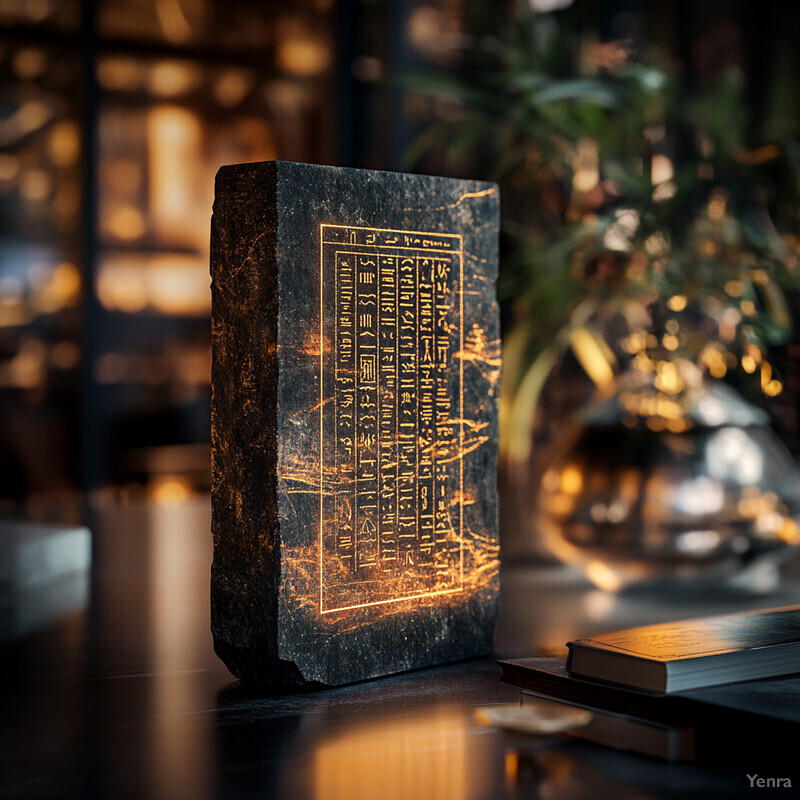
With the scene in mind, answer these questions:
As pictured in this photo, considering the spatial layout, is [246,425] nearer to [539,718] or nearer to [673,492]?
[539,718]

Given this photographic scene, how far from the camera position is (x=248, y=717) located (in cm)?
90

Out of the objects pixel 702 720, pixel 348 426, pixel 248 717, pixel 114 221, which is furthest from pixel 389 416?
pixel 114 221

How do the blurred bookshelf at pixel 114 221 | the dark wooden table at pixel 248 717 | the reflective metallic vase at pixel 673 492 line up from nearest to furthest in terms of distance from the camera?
the dark wooden table at pixel 248 717 < the reflective metallic vase at pixel 673 492 < the blurred bookshelf at pixel 114 221

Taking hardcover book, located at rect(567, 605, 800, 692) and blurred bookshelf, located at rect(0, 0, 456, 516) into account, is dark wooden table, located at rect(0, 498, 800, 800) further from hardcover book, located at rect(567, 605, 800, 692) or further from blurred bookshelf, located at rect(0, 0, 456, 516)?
blurred bookshelf, located at rect(0, 0, 456, 516)

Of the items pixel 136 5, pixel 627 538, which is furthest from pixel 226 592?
pixel 136 5

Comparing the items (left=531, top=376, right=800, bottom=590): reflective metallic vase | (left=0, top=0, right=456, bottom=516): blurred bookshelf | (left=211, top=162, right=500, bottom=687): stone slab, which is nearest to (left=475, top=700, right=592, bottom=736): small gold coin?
(left=211, top=162, right=500, bottom=687): stone slab

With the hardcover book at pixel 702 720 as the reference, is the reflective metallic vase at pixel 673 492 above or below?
above

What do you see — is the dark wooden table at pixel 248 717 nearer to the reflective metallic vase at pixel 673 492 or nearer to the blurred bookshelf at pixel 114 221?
the reflective metallic vase at pixel 673 492

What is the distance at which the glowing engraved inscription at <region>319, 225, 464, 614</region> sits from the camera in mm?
1001

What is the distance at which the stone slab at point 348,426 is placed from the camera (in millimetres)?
966

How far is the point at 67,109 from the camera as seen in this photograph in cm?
311

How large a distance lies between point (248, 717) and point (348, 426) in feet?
0.83

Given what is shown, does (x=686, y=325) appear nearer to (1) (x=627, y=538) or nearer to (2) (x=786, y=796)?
(1) (x=627, y=538)

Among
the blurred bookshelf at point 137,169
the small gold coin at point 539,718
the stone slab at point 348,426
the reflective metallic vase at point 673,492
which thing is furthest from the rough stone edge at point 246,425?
the blurred bookshelf at point 137,169
